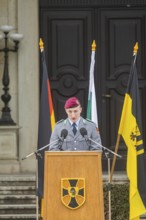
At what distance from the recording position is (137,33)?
13.9 meters

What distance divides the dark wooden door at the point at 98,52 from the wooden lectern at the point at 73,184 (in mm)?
4360

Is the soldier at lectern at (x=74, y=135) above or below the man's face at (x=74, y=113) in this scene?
below

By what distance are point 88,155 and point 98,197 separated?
0.50m

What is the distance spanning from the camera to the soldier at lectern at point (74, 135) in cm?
988

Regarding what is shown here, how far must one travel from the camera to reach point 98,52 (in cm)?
1392

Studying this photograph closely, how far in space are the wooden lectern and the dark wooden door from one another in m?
4.36

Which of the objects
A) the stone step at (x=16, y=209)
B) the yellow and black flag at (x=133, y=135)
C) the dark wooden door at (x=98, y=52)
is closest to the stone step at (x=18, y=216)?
the stone step at (x=16, y=209)

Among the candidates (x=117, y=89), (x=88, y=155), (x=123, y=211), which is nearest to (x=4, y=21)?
(x=117, y=89)

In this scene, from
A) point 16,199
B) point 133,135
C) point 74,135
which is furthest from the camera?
point 16,199

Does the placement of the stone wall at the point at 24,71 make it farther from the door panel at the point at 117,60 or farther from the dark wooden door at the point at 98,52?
the door panel at the point at 117,60

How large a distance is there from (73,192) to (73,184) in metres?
0.10

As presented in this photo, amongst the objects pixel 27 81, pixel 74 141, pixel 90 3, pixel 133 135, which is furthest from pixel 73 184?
pixel 90 3

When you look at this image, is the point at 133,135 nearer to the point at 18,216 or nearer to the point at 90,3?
the point at 18,216

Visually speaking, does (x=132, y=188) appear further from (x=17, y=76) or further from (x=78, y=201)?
(x=17, y=76)
